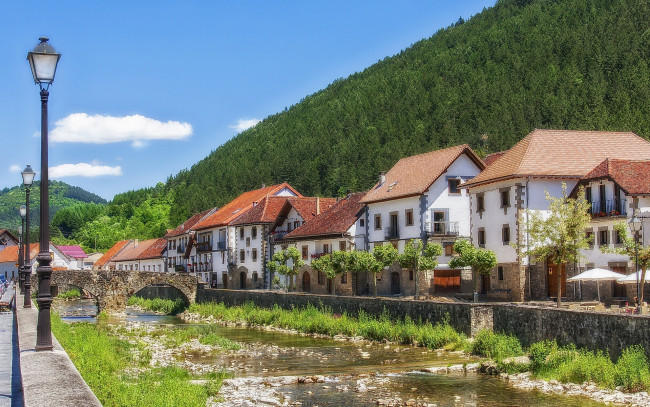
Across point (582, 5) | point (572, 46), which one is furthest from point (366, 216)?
point (582, 5)

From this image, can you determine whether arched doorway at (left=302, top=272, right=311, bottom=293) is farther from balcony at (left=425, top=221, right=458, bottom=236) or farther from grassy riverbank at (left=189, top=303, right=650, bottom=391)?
balcony at (left=425, top=221, right=458, bottom=236)

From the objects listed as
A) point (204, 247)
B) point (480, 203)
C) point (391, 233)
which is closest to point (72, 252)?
point (204, 247)

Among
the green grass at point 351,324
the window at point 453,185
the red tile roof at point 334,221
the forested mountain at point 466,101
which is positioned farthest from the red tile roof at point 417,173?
the forested mountain at point 466,101

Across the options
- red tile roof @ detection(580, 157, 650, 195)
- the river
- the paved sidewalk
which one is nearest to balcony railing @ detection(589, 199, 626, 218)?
red tile roof @ detection(580, 157, 650, 195)

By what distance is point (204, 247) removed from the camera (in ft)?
289

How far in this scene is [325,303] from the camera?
49.6 metres

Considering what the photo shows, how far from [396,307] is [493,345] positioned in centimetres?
1011

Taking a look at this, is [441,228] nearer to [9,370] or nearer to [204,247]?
[204,247]

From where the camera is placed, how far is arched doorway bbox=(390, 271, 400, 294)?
188ft

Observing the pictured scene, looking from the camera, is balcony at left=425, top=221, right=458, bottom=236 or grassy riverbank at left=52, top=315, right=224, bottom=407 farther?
balcony at left=425, top=221, right=458, bottom=236

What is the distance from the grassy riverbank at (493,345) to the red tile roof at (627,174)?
13327mm

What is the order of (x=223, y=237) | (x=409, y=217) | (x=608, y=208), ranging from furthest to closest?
(x=223, y=237) → (x=409, y=217) → (x=608, y=208)

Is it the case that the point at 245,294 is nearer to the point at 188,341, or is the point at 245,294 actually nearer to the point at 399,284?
the point at 399,284

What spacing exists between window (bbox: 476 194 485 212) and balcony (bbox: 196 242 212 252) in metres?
40.8
